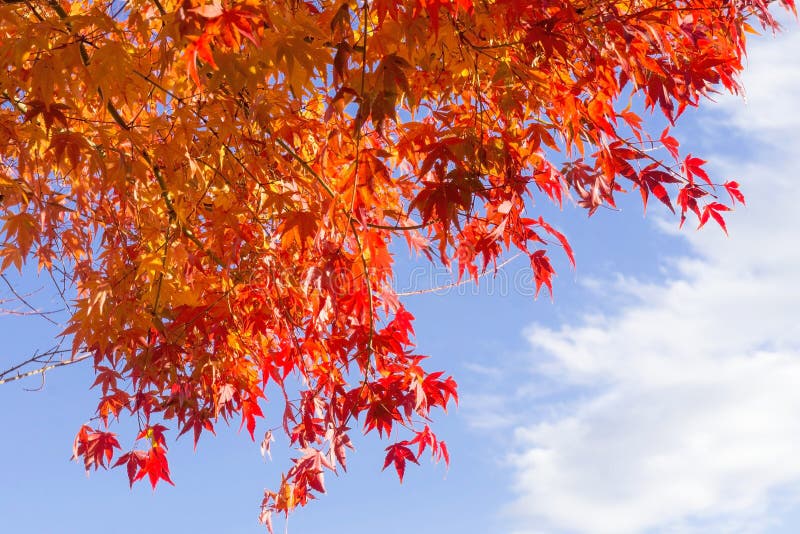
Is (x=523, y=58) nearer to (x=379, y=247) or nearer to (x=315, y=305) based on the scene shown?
(x=379, y=247)

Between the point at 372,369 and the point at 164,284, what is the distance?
1.14m

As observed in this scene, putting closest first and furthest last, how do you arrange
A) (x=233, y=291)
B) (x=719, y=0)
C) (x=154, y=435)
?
(x=719, y=0) → (x=233, y=291) → (x=154, y=435)

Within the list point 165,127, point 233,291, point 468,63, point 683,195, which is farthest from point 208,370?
point 683,195

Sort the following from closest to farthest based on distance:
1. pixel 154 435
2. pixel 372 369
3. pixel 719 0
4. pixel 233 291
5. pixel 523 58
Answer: pixel 719 0 → pixel 523 58 → pixel 372 369 → pixel 233 291 → pixel 154 435

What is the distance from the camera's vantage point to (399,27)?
8.79ft

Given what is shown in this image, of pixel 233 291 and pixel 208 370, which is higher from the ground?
pixel 233 291

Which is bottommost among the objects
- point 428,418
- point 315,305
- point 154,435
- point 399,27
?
point 428,418

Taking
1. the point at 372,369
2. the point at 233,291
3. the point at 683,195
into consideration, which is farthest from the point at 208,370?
the point at 683,195

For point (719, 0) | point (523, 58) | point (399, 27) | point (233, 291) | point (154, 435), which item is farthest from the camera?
point (154, 435)

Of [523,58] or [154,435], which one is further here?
[154,435]

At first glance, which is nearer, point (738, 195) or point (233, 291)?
point (738, 195)

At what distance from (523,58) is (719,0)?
0.82 metres

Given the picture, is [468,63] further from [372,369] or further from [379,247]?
[372,369]

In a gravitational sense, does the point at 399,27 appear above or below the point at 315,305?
above
